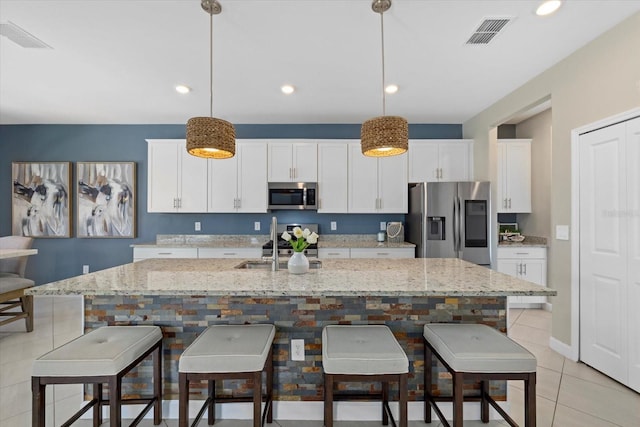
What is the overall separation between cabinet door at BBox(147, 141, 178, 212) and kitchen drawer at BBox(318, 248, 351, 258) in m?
2.13

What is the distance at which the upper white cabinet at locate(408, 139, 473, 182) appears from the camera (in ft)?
14.0

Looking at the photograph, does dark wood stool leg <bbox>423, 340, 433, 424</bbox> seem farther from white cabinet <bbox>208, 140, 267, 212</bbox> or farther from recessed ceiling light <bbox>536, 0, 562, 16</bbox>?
white cabinet <bbox>208, 140, 267, 212</bbox>

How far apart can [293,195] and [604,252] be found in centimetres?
323

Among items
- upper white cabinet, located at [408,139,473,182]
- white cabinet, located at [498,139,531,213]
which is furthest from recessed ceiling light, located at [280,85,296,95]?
white cabinet, located at [498,139,531,213]

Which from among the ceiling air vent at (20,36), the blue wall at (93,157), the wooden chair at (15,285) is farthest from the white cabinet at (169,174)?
the ceiling air vent at (20,36)

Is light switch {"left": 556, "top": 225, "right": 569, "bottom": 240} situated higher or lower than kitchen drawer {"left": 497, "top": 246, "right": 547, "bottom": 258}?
higher

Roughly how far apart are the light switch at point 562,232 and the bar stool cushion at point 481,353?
173 cm

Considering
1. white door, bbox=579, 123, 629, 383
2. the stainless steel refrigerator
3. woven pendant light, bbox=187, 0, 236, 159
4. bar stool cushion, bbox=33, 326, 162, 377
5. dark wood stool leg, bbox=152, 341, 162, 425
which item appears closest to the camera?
bar stool cushion, bbox=33, 326, 162, 377

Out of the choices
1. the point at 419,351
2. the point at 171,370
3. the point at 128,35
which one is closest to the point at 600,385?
the point at 419,351

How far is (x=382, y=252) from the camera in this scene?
13.3 ft

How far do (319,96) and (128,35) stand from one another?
189 centimetres

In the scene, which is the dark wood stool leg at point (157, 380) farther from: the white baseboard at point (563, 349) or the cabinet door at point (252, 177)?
the white baseboard at point (563, 349)

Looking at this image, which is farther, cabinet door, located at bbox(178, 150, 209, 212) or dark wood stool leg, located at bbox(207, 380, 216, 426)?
cabinet door, located at bbox(178, 150, 209, 212)

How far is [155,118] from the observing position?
4.30 metres
